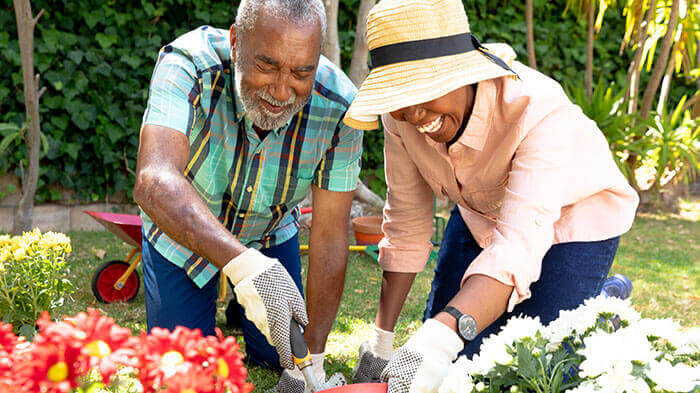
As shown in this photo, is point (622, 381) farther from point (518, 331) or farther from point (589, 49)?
point (589, 49)

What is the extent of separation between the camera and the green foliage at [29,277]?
1691 mm

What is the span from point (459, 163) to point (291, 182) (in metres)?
0.74

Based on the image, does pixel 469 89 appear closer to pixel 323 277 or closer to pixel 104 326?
pixel 323 277

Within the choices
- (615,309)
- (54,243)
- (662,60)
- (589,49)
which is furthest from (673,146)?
(54,243)

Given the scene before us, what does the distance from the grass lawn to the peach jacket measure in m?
0.80

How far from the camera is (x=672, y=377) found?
39.2 inches

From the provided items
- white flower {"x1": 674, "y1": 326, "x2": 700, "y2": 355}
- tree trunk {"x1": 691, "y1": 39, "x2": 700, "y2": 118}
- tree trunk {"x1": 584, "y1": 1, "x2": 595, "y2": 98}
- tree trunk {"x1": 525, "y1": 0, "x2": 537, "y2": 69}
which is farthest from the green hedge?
tree trunk {"x1": 691, "y1": 39, "x2": 700, "y2": 118}

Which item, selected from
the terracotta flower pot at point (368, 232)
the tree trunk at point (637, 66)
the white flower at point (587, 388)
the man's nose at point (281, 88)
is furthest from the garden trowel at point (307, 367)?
the tree trunk at point (637, 66)

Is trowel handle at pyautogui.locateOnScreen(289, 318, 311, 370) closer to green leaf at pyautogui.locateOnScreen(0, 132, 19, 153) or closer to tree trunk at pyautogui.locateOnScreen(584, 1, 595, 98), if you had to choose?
green leaf at pyautogui.locateOnScreen(0, 132, 19, 153)

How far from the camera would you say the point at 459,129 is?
69.6 inches

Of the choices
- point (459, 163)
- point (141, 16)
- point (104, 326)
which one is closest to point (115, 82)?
point (141, 16)

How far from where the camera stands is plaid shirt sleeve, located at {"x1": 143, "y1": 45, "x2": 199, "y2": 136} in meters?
1.88

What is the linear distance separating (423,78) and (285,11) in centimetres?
50

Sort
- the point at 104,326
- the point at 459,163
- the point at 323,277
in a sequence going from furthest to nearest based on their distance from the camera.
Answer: the point at 323,277 → the point at 459,163 → the point at 104,326
